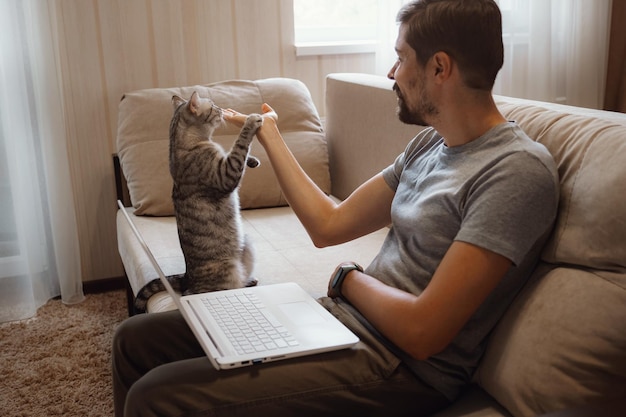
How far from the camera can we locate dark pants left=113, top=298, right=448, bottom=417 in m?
1.24

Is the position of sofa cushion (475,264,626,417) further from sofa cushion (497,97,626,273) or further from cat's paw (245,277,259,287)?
cat's paw (245,277,259,287)

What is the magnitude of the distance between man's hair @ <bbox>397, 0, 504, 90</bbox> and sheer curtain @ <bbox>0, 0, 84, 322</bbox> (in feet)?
6.35

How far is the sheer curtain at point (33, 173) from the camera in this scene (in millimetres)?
2766

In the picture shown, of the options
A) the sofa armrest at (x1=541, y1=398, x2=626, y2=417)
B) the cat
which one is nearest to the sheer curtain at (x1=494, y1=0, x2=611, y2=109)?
the cat

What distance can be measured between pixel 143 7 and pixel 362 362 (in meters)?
2.22

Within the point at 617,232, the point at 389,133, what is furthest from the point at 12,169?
the point at 617,232


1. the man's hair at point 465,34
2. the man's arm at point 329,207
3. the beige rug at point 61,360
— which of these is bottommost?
the beige rug at point 61,360

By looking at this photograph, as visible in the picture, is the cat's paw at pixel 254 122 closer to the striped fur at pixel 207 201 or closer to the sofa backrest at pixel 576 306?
the striped fur at pixel 207 201

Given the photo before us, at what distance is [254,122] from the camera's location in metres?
1.82

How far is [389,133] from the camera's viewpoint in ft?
8.04

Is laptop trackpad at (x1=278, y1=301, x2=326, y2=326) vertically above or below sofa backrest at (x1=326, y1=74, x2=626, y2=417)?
below

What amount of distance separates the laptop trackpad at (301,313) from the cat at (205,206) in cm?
47

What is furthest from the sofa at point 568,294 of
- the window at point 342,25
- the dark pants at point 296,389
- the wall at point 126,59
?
the window at point 342,25

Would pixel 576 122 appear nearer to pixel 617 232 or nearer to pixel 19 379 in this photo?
pixel 617 232
